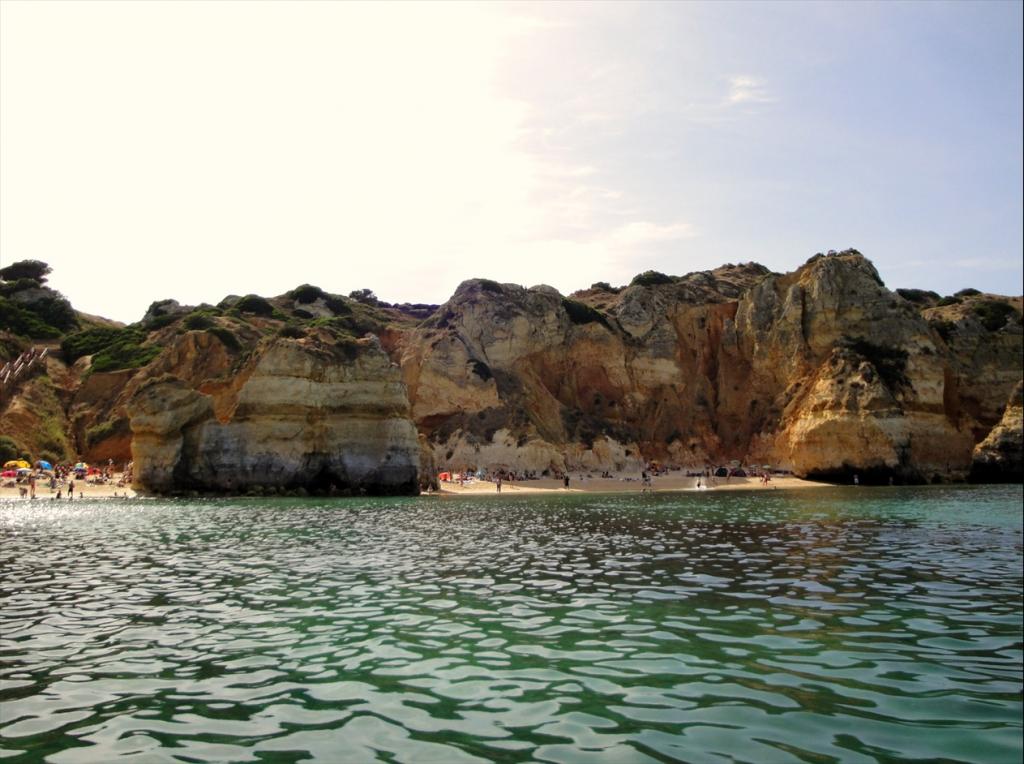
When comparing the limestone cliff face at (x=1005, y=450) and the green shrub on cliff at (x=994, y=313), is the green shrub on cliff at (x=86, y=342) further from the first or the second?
the green shrub on cliff at (x=994, y=313)

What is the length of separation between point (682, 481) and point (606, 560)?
4221 cm

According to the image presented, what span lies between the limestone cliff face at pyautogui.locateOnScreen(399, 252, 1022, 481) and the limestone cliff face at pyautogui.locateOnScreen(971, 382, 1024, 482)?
81.5 inches

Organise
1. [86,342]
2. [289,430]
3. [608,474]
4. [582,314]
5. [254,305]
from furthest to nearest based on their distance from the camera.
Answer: [254,305]
[86,342]
[582,314]
[608,474]
[289,430]

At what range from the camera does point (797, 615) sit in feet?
34.5

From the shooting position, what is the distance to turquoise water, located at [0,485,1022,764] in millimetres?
5895

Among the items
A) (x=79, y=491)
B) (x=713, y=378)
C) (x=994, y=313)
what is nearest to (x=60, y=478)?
(x=79, y=491)

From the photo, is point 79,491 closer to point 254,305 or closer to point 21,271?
point 254,305

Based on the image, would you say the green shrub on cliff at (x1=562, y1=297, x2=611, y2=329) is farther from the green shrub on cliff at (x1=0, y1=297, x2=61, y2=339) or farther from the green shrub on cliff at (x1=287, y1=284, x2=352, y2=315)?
the green shrub on cliff at (x1=0, y1=297, x2=61, y2=339)

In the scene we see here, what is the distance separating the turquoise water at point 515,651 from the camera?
5.89 metres

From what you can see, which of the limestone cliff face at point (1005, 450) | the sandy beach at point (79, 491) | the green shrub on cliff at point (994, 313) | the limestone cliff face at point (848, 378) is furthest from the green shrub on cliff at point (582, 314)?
the sandy beach at point (79, 491)

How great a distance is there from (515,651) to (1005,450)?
58.2m

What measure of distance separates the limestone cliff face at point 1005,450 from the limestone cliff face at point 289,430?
1675 inches

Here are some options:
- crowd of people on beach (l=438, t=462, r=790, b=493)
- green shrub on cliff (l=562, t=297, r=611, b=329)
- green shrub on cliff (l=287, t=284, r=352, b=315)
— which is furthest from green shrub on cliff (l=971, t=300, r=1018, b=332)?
green shrub on cliff (l=287, t=284, r=352, b=315)

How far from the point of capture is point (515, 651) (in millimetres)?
8781
